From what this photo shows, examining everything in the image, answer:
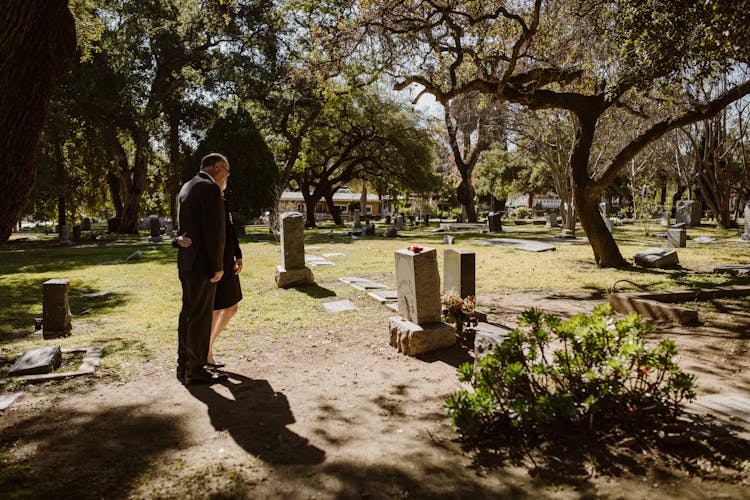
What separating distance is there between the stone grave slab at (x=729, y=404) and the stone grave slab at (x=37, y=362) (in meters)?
6.01

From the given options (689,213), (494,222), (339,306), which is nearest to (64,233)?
(339,306)

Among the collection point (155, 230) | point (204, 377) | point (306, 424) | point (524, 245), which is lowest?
point (306, 424)

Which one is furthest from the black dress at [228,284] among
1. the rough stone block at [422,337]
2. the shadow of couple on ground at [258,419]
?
the rough stone block at [422,337]

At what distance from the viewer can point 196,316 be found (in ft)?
15.0

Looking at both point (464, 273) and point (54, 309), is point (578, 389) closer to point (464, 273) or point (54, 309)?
point (464, 273)

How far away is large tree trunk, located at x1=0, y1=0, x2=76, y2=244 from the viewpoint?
331cm

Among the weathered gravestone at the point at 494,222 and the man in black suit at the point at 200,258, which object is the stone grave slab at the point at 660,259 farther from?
the weathered gravestone at the point at 494,222

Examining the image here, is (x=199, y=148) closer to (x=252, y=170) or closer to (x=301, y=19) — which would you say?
(x=252, y=170)

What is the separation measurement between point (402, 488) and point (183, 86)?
98.6 ft

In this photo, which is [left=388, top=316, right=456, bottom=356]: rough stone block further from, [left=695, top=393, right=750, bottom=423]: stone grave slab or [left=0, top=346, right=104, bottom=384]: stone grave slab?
[left=0, top=346, right=104, bottom=384]: stone grave slab

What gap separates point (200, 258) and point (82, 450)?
1.80m

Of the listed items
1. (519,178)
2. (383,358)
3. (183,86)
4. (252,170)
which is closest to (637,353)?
(383,358)

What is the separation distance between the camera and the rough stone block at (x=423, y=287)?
5781mm

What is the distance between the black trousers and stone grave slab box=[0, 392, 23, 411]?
1.47 meters
